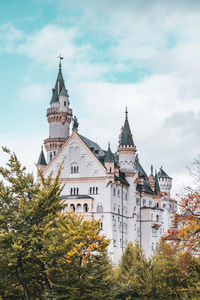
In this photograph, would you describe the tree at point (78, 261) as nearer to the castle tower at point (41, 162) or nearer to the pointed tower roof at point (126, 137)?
the castle tower at point (41, 162)

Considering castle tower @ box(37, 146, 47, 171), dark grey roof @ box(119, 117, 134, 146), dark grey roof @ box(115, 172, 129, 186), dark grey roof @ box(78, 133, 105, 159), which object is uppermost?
dark grey roof @ box(119, 117, 134, 146)

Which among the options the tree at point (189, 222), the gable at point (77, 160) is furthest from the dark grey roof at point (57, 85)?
the tree at point (189, 222)

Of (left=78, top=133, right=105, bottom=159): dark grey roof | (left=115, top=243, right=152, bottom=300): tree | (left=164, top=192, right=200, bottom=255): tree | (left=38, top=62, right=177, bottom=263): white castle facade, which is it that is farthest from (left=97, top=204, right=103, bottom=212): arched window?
(left=164, top=192, right=200, bottom=255): tree

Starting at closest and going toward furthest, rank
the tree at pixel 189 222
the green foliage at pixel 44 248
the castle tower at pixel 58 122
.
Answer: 1. the tree at pixel 189 222
2. the green foliage at pixel 44 248
3. the castle tower at pixel 58 122

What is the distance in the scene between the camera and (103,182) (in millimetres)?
98625

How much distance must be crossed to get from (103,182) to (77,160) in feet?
22.4

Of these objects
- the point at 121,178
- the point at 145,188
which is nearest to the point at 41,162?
the point at 121,178

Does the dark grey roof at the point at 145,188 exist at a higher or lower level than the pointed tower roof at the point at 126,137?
lower

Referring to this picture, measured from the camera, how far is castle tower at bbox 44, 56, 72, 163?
108375 millimetres

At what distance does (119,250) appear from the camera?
326 feet

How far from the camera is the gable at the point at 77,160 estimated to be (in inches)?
3925

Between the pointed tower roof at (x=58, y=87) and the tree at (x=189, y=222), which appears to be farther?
the pointed tower roof at (x=58, y=87)

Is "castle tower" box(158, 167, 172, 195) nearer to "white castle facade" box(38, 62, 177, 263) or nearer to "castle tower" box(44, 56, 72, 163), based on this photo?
"white castle facade" box(38, 62, 177, 263)

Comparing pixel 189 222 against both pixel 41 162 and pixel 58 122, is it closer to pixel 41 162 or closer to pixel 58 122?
pixel 41 162
